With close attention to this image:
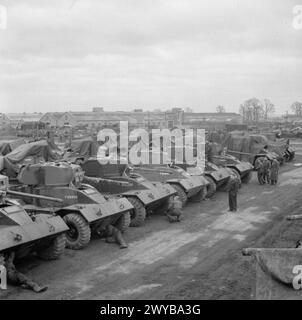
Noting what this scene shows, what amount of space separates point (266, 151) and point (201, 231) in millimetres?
13295

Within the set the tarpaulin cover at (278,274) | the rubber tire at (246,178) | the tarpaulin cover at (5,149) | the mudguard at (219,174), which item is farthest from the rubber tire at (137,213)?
the rubber tire at (246,178)

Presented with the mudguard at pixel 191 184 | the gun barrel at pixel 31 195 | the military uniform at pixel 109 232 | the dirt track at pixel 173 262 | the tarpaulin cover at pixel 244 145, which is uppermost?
the tarpaulin cover at pixel 244 145

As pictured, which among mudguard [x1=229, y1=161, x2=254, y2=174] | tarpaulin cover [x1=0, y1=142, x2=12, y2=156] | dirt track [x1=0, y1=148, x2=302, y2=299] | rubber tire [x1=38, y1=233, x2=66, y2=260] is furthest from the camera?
mudguard [x1=229, y1=161, x2=254, y2=174]

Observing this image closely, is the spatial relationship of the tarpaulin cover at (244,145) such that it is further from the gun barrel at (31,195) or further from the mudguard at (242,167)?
the gun barrel at (31,195)

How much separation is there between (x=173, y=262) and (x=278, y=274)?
15.2 feet

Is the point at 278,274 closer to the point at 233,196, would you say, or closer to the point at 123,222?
the point at 123,222

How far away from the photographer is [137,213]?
13516 millimetres

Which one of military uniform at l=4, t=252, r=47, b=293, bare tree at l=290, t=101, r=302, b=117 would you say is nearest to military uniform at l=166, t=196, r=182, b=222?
military uniform at l=4, t=252, r=47, b=293

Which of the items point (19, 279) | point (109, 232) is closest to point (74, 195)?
point (109, 232)

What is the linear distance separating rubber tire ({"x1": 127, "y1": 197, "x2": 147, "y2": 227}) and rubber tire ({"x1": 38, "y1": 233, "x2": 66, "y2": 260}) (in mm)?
3368

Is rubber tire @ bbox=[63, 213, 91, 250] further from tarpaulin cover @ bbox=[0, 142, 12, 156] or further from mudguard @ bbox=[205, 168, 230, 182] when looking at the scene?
tarpaulin cover @ bbox=[0, 142, 12, 156]

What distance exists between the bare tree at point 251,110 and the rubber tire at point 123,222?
3355 inches

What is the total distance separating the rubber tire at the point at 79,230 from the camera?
11086mm

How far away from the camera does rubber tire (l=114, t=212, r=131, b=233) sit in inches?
493
